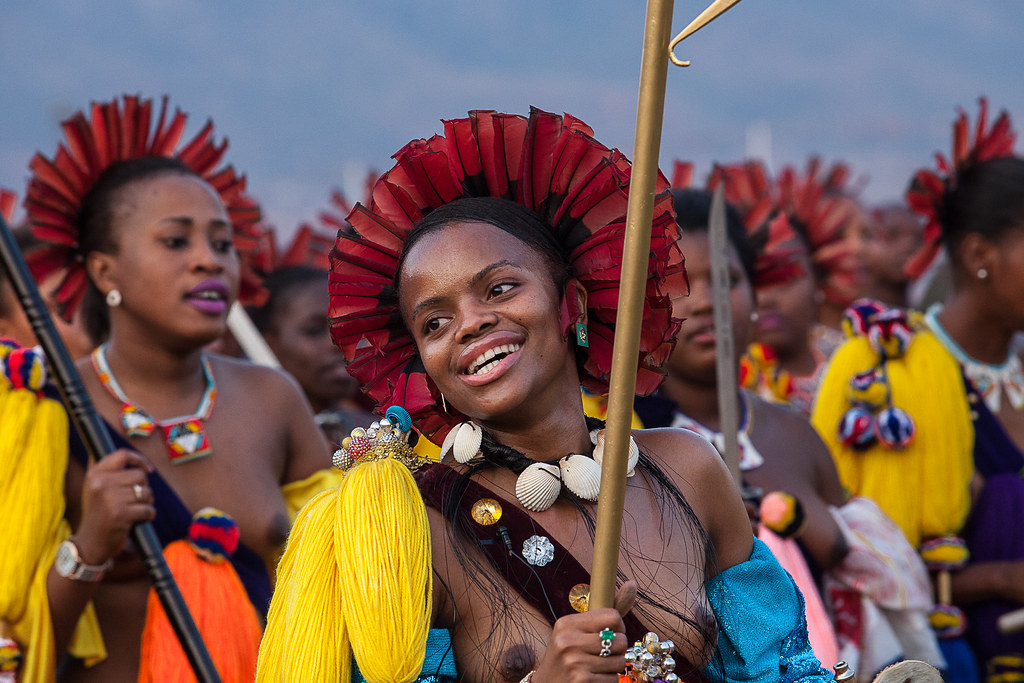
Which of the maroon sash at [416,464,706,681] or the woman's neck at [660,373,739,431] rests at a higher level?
the woman's neck at [660,373,739,431]

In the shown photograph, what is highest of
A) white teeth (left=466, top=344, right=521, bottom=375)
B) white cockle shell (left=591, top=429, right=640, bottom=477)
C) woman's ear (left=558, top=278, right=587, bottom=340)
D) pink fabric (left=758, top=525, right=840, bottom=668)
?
woman's ear (left=558, top=278, right=587, bottom=340)

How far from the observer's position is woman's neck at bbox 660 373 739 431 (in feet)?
13.7

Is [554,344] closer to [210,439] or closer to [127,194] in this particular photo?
[210,439]

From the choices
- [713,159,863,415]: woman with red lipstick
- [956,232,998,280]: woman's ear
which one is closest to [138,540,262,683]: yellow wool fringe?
[956,232,998,280]: woman's ear

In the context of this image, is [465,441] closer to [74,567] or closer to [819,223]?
[74,567]

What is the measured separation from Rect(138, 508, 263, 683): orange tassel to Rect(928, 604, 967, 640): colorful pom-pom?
2.56 meters

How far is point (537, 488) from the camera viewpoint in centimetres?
204

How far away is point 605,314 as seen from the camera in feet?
7.45

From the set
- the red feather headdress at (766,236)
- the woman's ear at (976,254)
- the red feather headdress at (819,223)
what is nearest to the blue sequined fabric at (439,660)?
the red feather headdress at (766,236)

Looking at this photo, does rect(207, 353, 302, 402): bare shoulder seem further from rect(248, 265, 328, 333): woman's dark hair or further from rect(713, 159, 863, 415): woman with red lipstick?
rect(713, 159, 863, 415): woman with red lipstick

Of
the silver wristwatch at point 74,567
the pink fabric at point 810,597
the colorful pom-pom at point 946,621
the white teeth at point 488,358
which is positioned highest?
the white teeth at point 488,358

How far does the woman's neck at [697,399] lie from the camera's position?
4.16 meters

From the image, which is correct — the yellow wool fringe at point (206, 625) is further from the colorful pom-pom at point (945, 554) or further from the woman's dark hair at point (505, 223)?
the colorful pom-pom at point (945, 554)

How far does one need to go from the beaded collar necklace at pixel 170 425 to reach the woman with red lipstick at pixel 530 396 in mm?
1403
